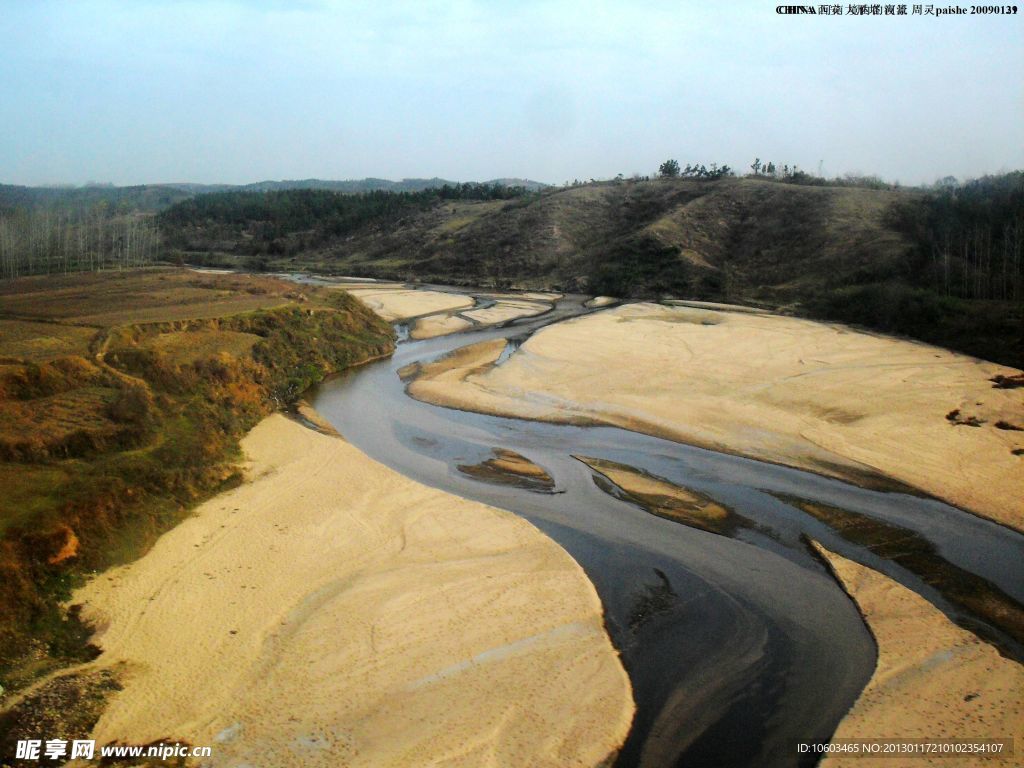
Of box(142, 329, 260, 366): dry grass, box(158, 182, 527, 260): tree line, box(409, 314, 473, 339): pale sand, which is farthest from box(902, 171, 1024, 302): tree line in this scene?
box(158, 182, 527, 260): tree line

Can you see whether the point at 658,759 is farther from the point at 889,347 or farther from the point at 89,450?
the point at 889,347

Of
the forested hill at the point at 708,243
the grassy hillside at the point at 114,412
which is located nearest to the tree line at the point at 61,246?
the forested hill at the point at 708,243

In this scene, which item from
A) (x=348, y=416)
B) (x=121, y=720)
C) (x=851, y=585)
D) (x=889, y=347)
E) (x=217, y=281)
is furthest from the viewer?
(x=217, y=281)

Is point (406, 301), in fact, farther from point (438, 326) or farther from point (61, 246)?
point (61, 246)

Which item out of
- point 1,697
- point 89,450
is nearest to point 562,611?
point 1,697

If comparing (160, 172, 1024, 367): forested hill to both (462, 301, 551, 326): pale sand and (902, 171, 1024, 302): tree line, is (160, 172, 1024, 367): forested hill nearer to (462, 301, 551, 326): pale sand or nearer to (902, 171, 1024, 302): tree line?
(902, 171, 1024, 302): tree line

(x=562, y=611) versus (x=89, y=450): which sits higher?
(x=89, y=450)
